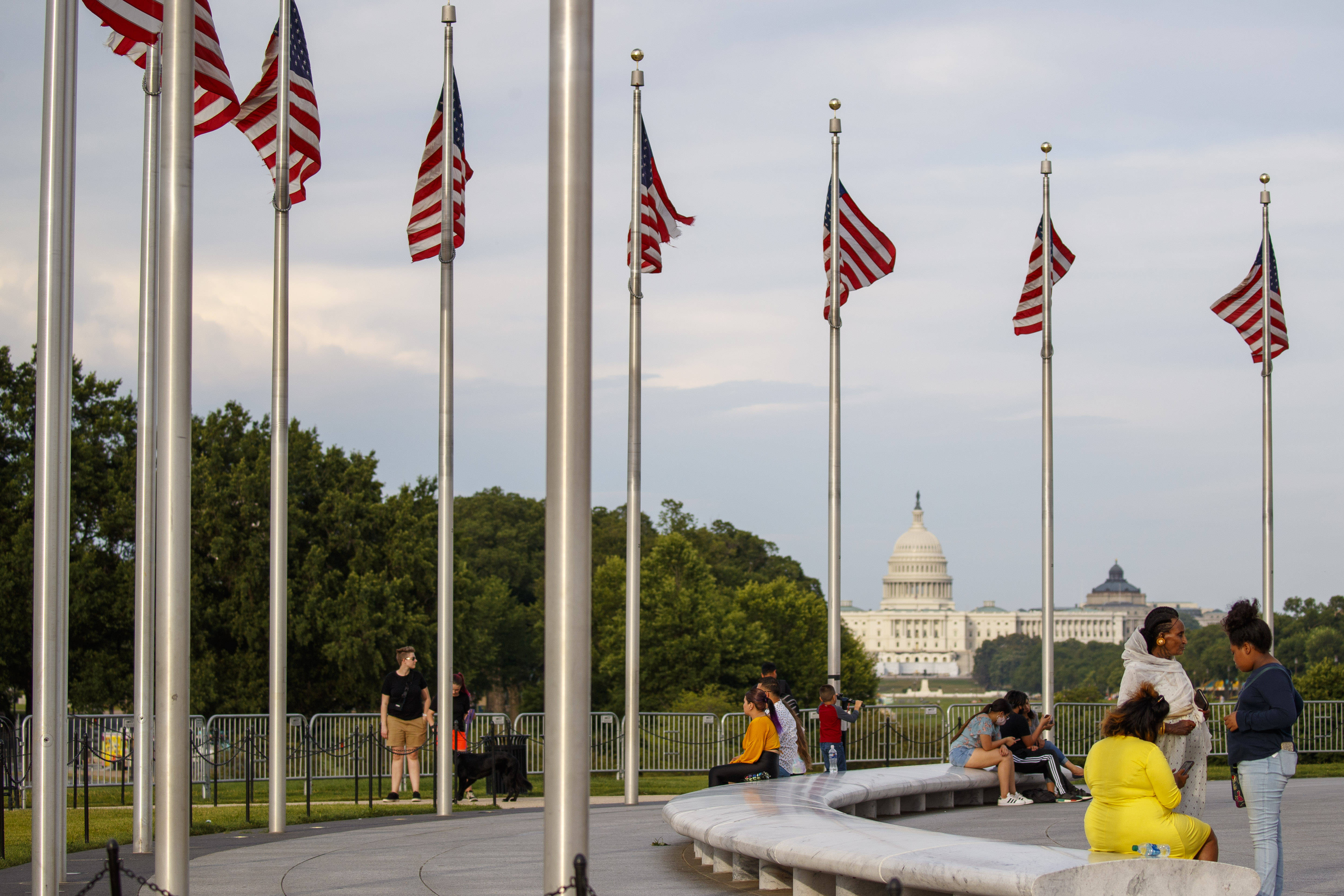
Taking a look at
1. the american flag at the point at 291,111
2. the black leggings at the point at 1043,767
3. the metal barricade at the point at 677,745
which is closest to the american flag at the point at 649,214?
the american flag at the point at 291,111

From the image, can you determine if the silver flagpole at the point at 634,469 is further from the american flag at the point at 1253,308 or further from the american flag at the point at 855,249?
the american flag at the point at 1253,308

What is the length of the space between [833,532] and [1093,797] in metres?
11.1

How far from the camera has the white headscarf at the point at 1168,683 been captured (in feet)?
27.9

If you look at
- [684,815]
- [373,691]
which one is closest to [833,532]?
[684,815]

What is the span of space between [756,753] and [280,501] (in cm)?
549

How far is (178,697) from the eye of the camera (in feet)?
28.9

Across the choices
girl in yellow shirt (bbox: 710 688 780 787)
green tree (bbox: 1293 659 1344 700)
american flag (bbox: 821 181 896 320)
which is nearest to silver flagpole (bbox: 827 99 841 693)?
american flag (bbox: 821 181 896 320)

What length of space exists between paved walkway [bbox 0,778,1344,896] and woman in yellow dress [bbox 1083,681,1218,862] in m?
2.86

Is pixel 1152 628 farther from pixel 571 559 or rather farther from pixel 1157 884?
pixel 571 559

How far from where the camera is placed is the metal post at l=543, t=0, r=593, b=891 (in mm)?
7176

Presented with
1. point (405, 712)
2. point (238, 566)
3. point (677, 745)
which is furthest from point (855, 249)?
point (238, 566)

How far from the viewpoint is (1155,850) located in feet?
25.5

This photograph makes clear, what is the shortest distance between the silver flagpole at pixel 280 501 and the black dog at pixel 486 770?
411cm

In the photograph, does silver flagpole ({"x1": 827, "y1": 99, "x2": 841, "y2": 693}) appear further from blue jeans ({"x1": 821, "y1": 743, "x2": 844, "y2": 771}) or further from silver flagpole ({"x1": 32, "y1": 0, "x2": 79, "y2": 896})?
silver flagpole ({"x1": 32, "y1": 0, "x2": 79, "y2": 896})
